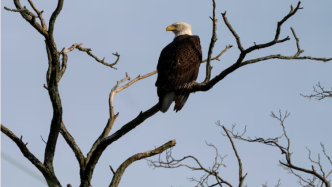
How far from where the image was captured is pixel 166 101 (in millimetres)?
6730

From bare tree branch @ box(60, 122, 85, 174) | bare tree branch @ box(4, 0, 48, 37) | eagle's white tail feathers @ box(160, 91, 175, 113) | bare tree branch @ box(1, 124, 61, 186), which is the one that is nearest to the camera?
bare tree branch @ box(4, 0, 48, 37)

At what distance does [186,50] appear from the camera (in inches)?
304

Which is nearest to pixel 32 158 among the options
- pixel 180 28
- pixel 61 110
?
pixel 61 110

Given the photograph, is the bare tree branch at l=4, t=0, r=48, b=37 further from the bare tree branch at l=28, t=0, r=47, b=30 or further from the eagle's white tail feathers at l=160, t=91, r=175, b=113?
the eagle's white tail feathers at l=160, t=91, r=175, b=113

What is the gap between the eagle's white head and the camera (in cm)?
926

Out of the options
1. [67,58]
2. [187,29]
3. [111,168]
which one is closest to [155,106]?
[111,168]

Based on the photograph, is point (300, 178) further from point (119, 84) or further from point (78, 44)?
point (78, 44)

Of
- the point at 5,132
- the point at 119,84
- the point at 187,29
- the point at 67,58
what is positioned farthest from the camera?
the point at 187,29

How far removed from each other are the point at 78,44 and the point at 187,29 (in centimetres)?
272

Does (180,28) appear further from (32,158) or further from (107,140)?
(32,158)

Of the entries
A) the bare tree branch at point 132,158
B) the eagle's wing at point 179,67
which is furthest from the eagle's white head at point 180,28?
the bare tree branch at point 132,158

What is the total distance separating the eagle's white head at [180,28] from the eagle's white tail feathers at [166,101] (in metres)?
2.48

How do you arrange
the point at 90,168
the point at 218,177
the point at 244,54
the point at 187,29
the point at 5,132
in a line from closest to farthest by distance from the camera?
the point at 244,54 < the point at 5,132 < the point at 90,168 < the point at 218,177 < the point at 187,29

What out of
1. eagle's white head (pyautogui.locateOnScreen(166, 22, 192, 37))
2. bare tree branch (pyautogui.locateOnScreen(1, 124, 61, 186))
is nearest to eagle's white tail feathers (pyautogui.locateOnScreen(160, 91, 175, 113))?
bare tree branch (pyautogui.locateOnScreen(1, 124, 61, 186))
